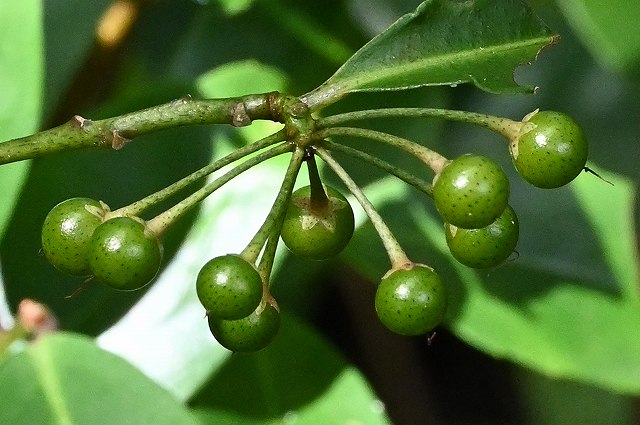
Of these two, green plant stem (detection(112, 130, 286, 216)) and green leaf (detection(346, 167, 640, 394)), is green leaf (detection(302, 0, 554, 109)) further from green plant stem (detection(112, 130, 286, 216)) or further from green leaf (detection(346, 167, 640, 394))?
green leaf (detection(346, 167, 640, 394))

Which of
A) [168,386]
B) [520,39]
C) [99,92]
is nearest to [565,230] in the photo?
[520,39]

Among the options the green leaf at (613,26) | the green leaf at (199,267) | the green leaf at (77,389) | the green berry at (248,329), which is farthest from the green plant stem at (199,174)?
the green leaf at (613,26)

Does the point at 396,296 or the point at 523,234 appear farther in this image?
the point at 523,234

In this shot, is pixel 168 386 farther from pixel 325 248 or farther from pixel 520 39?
pixel 520 39

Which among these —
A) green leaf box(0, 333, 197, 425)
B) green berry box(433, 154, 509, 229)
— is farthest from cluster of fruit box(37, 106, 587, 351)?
green leaf box(0, 333, 197, 425)

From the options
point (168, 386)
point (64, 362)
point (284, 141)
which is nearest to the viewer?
point (284, 141)

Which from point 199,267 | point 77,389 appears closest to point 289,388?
point 199,267

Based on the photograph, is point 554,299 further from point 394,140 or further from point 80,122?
point 80,122
